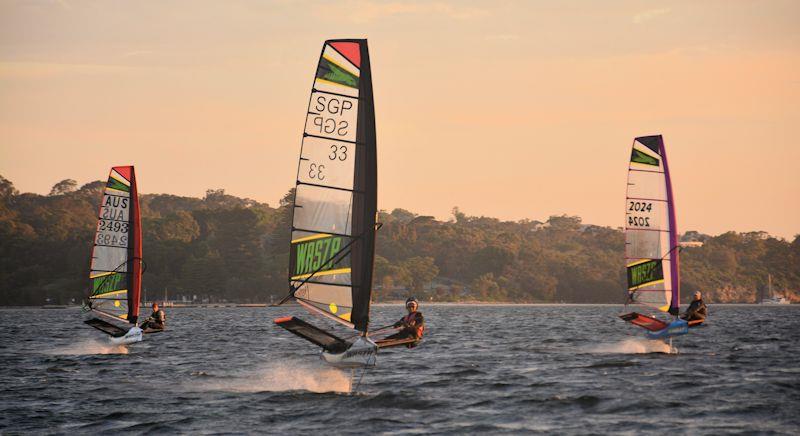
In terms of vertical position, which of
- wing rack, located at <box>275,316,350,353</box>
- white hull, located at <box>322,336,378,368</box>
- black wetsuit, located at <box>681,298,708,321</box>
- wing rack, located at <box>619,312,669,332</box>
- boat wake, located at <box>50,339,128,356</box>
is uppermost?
black wetsuit, located at <box>681,298,708,321</box>

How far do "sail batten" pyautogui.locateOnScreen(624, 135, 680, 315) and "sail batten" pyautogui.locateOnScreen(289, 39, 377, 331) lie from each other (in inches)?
795

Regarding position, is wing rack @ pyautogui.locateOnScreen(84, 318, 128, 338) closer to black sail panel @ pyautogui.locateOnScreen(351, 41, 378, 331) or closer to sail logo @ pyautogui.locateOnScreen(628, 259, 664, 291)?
black sail panel @ pyautogui.locateOnScreen(351, 41, 378, 331)

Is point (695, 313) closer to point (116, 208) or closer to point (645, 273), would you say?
point (645, 273)

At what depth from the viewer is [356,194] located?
27.5 m

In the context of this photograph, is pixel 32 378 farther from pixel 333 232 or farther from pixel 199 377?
pixel 333 232

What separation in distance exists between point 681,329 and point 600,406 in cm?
1448

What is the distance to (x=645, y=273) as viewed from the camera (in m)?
45.4

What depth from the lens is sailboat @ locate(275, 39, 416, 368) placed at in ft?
89.9

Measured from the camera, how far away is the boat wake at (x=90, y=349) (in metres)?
48.5

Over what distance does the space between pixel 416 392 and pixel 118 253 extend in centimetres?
2333

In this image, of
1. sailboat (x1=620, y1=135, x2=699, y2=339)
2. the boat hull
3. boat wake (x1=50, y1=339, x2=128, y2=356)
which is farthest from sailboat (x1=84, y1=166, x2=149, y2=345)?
the boat hull

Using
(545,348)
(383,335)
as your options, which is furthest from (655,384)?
(545,348)

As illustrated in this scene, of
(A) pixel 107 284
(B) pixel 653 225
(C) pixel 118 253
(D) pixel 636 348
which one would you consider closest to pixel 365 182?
(B) pixel 653 225

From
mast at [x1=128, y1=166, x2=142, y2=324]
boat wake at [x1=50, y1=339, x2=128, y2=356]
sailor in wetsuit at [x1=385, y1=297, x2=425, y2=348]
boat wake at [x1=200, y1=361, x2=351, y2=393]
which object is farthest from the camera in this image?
mast at [x1=128, y1=166, x2=142, y2=324]
